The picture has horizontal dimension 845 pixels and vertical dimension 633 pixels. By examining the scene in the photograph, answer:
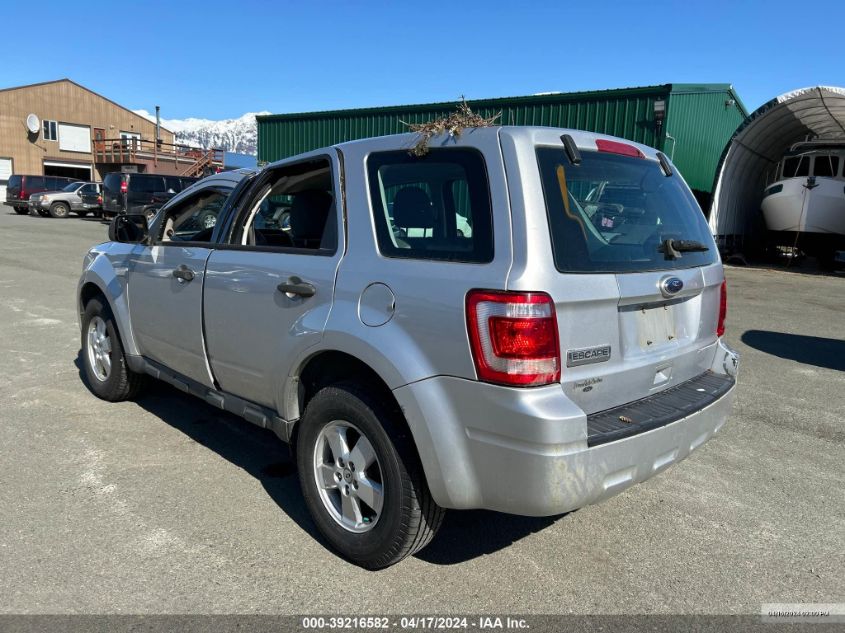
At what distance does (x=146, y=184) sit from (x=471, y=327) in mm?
24514

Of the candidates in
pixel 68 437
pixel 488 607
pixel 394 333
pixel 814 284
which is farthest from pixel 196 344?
pixel 814 284

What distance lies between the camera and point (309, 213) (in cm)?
366

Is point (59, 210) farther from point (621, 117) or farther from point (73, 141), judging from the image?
point (73, 141)

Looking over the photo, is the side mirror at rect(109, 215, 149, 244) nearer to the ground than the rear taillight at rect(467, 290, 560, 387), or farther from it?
farther from it

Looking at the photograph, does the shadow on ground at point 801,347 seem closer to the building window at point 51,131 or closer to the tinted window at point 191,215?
the tinted window at point 191,215

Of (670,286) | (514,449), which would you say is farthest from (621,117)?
(514,449)

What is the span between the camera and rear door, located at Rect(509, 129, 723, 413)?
251 centimetres

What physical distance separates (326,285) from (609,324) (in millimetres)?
1266

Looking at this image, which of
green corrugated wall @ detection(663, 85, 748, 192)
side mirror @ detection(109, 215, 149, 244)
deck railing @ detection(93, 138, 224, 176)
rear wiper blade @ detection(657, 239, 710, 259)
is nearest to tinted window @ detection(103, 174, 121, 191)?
green corrugated wall @ detection(663, 85, 748, 192)

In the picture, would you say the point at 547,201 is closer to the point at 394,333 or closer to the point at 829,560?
the point at 394,333

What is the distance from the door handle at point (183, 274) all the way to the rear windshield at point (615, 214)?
90.8 inches

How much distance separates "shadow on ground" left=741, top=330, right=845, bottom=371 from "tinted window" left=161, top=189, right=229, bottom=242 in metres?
6.18

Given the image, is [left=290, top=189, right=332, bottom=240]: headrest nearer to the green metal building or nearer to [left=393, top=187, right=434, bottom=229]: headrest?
[left=393, top=187, right=434, bottom=229]: headrest

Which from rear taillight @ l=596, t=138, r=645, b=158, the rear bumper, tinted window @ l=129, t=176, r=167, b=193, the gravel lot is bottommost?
the gravel lot
